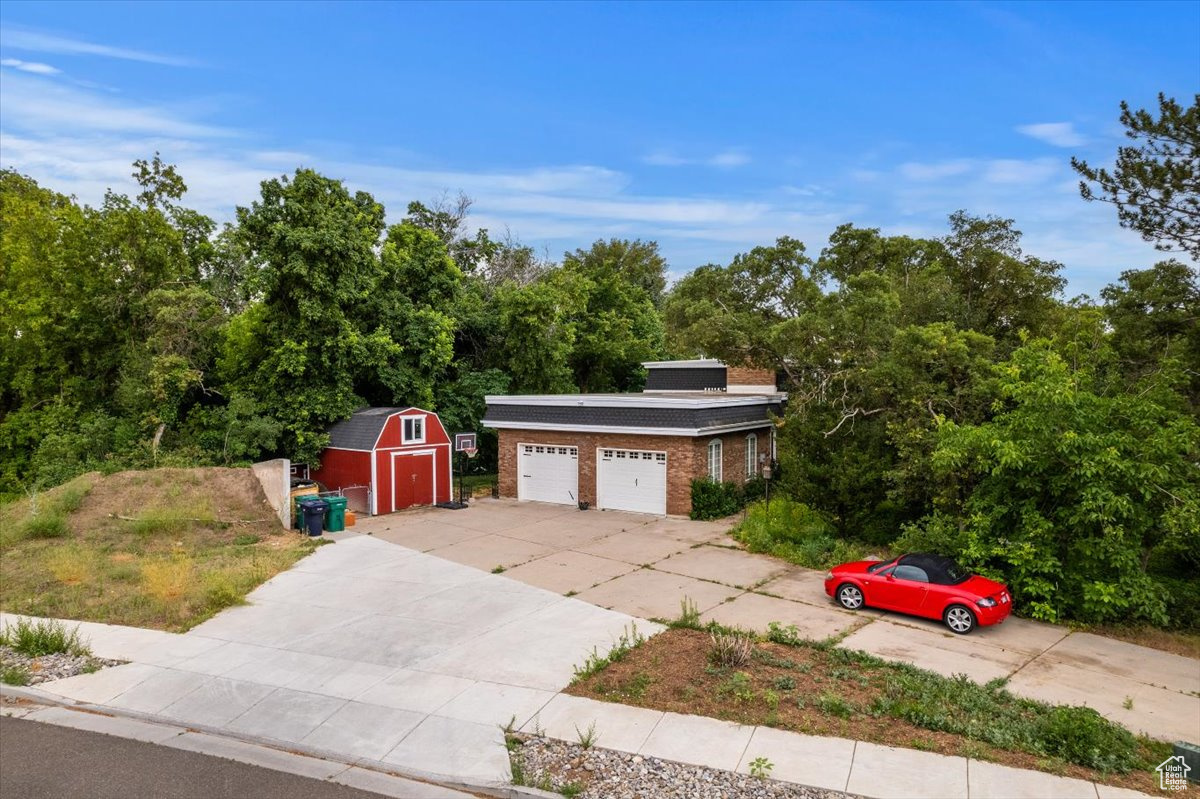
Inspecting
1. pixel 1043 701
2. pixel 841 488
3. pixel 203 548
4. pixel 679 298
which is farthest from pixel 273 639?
pixel 679 298

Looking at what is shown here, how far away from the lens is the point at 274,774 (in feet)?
23.9

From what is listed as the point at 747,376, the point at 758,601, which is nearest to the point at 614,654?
the point at 758,601

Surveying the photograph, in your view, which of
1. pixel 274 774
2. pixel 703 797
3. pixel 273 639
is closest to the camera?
pixel 703 797

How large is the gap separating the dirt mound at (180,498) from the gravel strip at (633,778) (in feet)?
48.1

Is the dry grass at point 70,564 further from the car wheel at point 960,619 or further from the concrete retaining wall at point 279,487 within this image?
the car wheel at point 960,619

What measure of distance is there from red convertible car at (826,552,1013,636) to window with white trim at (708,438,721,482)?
906cm

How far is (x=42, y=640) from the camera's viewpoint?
426 inches

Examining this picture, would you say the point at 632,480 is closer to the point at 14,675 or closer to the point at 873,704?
the point at 873,704

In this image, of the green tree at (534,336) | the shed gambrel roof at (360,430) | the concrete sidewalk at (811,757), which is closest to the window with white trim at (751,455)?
the green tree at (534,336)

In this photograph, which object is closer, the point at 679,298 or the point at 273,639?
the point at 273,639

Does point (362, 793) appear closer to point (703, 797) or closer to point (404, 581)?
point (703, 797)

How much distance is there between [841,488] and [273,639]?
12.6m

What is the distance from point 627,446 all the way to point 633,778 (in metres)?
15.7

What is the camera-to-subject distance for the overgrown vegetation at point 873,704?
7.48m
